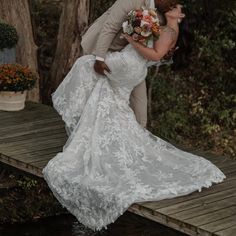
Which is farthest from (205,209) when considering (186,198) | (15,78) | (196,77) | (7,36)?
(196,77)

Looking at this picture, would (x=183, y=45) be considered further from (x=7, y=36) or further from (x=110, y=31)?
(x=110, y=31)

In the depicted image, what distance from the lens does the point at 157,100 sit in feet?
38.4

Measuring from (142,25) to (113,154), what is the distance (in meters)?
1.15

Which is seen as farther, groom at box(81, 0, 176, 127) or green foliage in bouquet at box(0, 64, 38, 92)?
green foliage in bouquet at box(0, 64, 38, 92)

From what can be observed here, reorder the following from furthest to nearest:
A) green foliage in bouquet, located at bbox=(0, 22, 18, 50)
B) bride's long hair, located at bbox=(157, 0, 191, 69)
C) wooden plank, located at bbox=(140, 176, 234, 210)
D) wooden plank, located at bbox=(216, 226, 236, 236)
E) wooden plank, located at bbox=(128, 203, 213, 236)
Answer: bride's long hair, located at bbox=(157, 0, 191, 69)
green foliage in bouquet, located at bbox=(0, 22, 18, 50)
wooden plank, located at bbox=(140, 176, 234, 210)
wooden plank, located at bbox=(128, 203, 213, 236)
wooden plank, located at bbox=(216, 226, 236, 236)

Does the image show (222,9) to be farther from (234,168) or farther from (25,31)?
(234,168)

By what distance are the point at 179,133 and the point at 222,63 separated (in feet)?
7.02

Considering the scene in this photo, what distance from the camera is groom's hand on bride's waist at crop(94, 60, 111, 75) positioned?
6367mm

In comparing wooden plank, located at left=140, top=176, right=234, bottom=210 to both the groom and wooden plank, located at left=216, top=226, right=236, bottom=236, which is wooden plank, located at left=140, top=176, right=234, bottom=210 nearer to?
wooden plank, located at left=216, top=226, right=236, bottom=236

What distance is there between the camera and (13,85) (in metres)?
8.58

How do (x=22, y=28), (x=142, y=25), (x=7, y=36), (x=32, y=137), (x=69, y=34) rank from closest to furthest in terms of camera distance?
(x=142, y=25) → (x=32, y=137) → (x=7, y=36) → (x=69, y=34) → (x=22, y=28)

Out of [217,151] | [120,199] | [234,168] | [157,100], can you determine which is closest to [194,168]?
[234,168]

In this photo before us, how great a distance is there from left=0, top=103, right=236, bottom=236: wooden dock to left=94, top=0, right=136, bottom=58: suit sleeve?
128cm

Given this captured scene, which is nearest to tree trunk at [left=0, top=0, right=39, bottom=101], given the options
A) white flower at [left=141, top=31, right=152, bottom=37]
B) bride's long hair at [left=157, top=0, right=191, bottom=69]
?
bride's long hair at [left=157, top=0, right=191, bottom=69]
